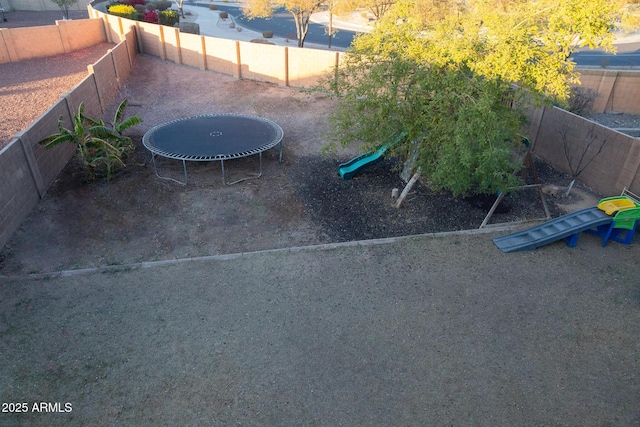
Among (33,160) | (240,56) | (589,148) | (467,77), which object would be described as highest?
(467,77)

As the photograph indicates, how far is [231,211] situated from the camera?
37.1 ft

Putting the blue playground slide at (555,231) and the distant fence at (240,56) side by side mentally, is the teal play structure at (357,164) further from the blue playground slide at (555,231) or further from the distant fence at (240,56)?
the distant fence at (240,56)

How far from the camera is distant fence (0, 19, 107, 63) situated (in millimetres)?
21219

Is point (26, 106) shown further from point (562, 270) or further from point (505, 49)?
point (562, 270)

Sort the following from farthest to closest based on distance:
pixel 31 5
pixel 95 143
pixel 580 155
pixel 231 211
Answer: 1. pixel 31 5
2. pixel 580 155
3. pixel 95 143
4. pixel 231 211

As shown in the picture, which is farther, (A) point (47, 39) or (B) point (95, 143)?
(A) point (47, 39)

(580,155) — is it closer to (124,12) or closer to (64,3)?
(124,12)

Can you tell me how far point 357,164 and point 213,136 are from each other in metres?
4.65

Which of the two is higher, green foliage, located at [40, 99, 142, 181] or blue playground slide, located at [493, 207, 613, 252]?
green foliage, located at [40, 99, 142, 181]

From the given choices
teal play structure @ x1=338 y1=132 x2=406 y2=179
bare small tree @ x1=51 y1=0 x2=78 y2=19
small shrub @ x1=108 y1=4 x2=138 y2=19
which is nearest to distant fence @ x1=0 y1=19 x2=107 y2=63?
small shrub @ x1=108 y1=4 x2=138 y2=19

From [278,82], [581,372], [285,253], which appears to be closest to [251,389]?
[285,253]

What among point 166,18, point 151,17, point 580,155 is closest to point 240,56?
point 151,17

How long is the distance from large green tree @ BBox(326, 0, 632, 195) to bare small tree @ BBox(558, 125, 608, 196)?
292cm

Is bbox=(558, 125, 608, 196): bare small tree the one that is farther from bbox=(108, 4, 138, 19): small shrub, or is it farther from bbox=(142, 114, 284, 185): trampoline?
bbox=(108, 4, 138, 19): small shrub
